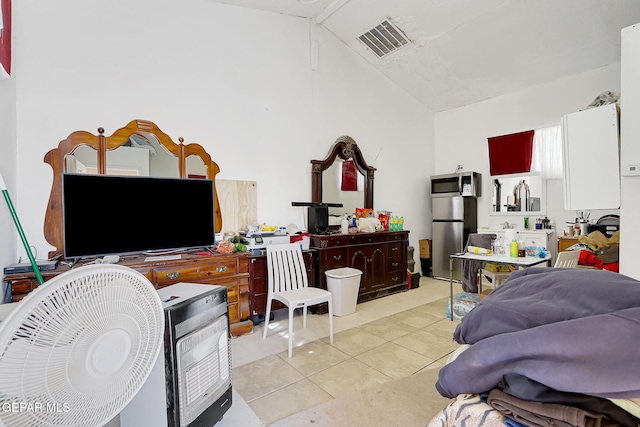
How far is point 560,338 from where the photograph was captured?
70 cm

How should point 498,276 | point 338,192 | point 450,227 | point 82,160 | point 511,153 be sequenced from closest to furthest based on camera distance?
point 82,160 < point 498,276 < point 338,192 < point 511,153 < point 450,227

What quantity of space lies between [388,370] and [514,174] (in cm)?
404

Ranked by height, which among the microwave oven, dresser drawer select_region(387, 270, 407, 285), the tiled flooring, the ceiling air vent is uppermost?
the ceiling air vent

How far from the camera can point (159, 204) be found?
2.64 meters

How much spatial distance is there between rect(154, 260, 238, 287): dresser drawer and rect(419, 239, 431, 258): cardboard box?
3.74 m

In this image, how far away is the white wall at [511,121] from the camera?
4066mm

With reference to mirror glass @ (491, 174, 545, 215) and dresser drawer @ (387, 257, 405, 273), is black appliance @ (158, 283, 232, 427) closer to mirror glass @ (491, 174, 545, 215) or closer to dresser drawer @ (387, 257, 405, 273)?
dresser drawer @ (387, 257, 405, 273)

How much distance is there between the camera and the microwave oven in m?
4.89

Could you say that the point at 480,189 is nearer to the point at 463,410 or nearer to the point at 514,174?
the point at 514,174

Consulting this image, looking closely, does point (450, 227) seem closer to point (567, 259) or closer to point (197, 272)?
point (567, 259)

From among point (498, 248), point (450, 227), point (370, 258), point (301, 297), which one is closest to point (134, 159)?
point (301, 297)

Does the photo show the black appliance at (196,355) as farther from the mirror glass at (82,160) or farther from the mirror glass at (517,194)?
the mirror glass at (517,194)

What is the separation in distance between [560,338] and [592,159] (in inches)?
69.8

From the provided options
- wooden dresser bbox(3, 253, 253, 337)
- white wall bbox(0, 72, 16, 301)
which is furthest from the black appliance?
white wall bbox(0, 72, 16, 301)
